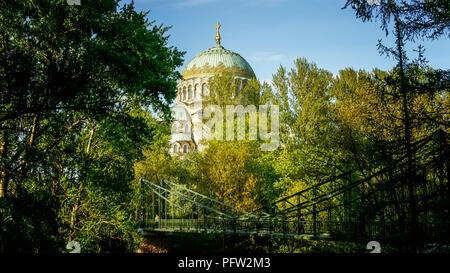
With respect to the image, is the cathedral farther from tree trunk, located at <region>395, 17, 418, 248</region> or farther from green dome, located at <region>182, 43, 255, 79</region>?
tree trunk, located at <region>395, 17, 418, 248</region>

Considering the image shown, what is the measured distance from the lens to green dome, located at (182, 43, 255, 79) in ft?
210

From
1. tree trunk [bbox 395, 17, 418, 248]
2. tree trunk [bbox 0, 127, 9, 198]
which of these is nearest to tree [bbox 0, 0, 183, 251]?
tree trunk [bbox 0, 127, 9, 198]

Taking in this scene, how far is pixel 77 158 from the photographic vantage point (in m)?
13.0

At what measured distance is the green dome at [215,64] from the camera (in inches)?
2522

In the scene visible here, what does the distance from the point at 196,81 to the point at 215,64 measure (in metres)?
4.45

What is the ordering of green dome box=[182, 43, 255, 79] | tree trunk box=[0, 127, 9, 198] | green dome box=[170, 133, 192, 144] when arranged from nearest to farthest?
tree trunk box=[0, 127, 9, 198], green dome box=[170, 133, 192, 144], green dome box=[182, 43, 255, 79]

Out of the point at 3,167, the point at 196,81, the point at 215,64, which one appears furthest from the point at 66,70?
the point at 215,64

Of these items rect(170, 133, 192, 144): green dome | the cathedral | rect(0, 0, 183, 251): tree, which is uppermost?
the cathedral

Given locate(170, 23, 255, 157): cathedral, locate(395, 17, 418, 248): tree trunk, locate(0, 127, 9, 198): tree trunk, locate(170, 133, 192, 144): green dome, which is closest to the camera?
locate(395, 17, 418, 248): tree trunk

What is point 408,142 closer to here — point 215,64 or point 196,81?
point 196,81

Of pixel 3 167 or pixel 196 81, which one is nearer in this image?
pixel 3 167

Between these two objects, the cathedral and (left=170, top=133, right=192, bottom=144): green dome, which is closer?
(left=170, top=133, right=192, bottom=144): green dome

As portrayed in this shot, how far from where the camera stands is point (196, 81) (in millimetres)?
64250
